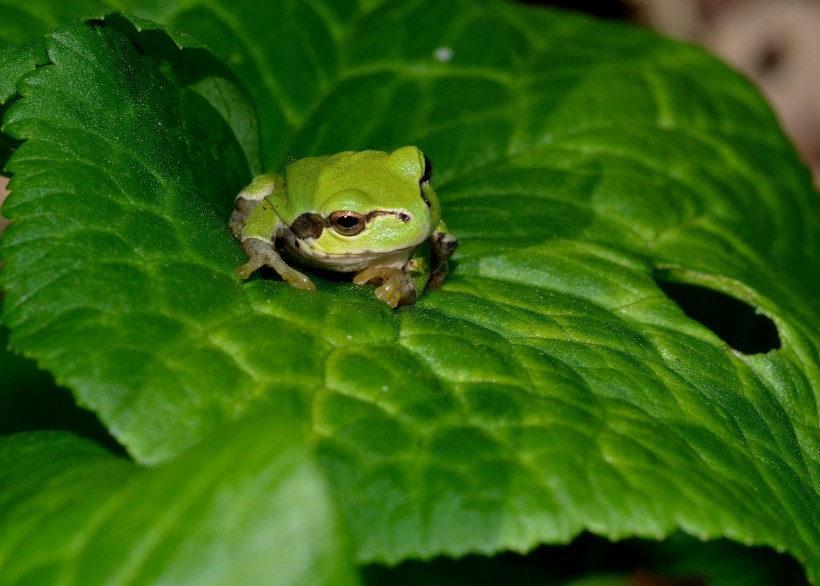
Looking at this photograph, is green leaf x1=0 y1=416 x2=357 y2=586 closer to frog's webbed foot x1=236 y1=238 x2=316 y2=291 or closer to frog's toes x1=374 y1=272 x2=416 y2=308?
frog's webbed foot x1=236 y1=238 x2=316 y2=291

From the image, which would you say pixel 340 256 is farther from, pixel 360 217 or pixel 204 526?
pixel 204 526

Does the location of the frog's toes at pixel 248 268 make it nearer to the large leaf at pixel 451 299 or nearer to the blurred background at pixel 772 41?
the large leaf at pixel 451 299

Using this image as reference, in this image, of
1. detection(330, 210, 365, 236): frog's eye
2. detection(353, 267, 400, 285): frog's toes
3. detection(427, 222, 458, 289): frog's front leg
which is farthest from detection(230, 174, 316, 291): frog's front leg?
detection(427, 222, 458, 289): frog's front leg

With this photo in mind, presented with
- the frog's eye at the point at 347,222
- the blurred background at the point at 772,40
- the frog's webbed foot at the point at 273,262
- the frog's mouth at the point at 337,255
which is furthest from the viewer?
the blurred background at the point at 772,40

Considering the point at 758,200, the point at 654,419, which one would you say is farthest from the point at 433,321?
the point at 758,200

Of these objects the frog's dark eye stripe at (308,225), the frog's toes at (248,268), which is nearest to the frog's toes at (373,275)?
the frog's dark eye stripe at (308,225)

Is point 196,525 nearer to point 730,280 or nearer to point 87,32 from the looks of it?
point 87,32
